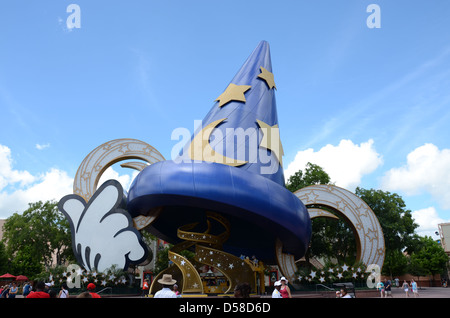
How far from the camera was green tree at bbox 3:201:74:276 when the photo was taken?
Answer: 140 ft

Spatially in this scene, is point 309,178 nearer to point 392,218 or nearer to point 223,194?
point 392,218

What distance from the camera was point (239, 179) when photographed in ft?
55.6

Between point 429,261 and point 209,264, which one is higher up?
point 209,264

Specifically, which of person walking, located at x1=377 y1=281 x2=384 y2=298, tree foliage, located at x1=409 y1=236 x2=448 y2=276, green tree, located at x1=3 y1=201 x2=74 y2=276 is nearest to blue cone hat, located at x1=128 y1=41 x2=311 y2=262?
person walking, located at x1=377 y1=281 x2=384 y2=298

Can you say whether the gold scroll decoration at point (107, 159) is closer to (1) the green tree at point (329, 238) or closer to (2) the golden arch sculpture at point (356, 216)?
(2) the golden arch sculpture at point (356, 216)

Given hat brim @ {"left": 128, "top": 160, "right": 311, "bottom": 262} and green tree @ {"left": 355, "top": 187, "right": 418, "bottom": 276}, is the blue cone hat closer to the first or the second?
hat brim @ {"left": 128, "top": 160, "right": 311, "bottom": 262}

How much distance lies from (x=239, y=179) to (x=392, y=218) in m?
26.6

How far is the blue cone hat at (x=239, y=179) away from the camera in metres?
16.8

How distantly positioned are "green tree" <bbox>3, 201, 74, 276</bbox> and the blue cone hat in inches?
958

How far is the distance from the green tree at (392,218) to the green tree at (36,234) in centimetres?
3665

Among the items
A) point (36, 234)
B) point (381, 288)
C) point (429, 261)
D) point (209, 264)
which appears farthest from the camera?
point (429, 261)

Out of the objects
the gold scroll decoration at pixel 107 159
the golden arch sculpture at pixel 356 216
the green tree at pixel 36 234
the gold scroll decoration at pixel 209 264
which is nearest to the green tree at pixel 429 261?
the golden arch sculpture at pixel 356 216

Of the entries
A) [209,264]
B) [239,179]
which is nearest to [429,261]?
[209,264]
